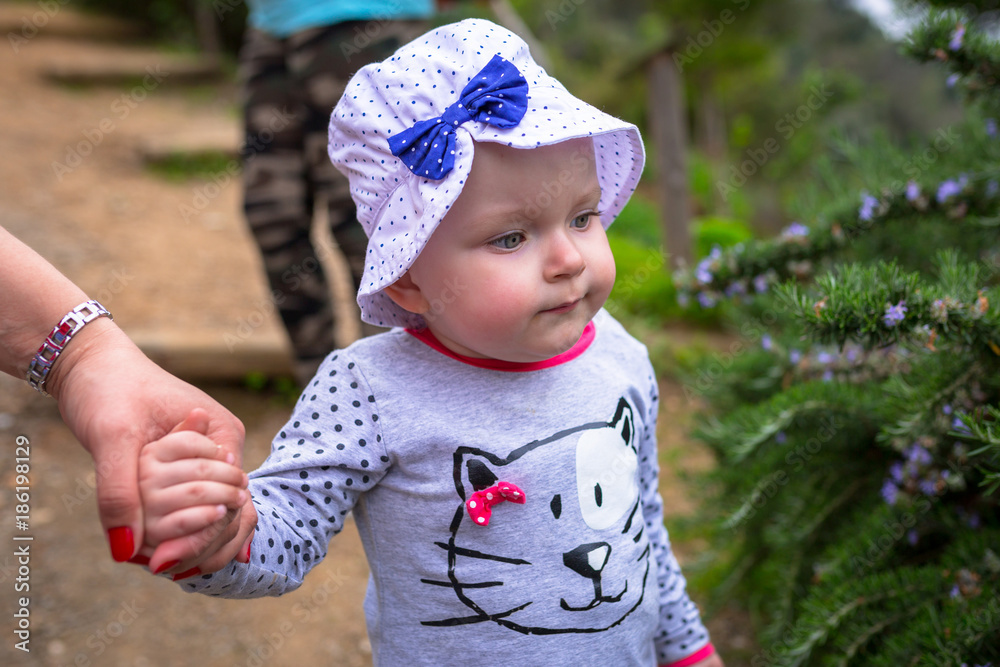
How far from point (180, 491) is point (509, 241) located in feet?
1.83

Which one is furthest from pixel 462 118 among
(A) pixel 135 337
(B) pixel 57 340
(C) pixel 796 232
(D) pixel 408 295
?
(A) pixel 135 337

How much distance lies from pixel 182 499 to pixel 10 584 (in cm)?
200

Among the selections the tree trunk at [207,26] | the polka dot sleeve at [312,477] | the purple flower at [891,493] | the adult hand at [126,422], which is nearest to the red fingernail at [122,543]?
the adult hand at [126,422]

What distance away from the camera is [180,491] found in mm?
882

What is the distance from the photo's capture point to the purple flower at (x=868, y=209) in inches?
73.3

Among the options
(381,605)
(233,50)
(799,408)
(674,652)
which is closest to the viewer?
(381,605)

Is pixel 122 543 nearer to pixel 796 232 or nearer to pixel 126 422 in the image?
pixel 126 422

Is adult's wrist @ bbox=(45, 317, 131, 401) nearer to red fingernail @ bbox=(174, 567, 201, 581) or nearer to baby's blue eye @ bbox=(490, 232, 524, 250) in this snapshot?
red fingernail @ bbox=(174, 567, 201, 581)

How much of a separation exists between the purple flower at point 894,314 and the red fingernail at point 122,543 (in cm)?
121

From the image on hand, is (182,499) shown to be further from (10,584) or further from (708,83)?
(708,83)

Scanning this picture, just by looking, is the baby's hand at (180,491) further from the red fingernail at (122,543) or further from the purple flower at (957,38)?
the purple flower at (957,38)

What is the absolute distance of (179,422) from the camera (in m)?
1.00

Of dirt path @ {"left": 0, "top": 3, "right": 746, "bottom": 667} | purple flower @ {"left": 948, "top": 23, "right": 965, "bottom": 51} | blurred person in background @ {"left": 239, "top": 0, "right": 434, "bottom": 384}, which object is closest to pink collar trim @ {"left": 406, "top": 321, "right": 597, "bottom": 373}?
purple flower @ {"left": 948, "top": 23, "right": 965, "bottom": 51}

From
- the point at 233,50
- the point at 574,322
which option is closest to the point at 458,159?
the point at 574,322
